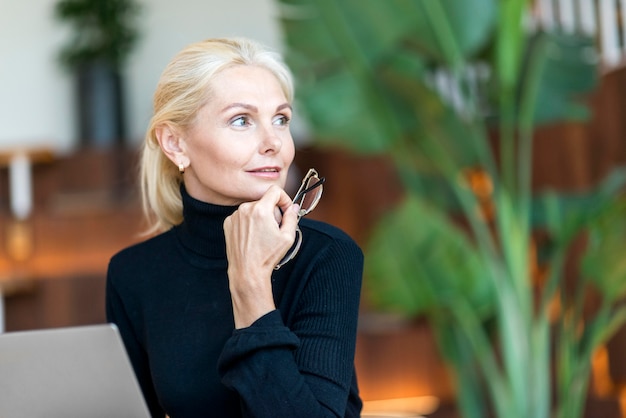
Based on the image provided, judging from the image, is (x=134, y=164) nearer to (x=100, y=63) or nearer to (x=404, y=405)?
(x=100, y=63)

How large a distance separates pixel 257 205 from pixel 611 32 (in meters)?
3.14

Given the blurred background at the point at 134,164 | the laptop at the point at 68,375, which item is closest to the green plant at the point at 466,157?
the blurred background at the point at 134,164

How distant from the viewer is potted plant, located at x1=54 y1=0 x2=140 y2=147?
5.35 metres

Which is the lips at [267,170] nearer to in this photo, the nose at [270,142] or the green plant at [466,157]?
the nose at [270,142]

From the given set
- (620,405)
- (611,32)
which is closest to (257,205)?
(620,405)

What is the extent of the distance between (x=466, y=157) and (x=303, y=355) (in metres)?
2.11

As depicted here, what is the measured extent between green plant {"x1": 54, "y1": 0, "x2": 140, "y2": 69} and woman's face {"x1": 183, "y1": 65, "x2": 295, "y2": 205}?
4.20 metres

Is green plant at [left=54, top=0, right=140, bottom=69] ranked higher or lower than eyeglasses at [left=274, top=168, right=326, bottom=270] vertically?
higher

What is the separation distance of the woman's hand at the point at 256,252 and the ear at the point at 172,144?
20 cm

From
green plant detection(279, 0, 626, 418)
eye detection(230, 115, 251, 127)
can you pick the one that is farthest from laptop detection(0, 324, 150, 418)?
green plant detection(279, 0, 626, 418)

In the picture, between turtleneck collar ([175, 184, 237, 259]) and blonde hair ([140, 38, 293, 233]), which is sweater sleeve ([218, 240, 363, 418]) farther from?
blonde hair ([140, 38, 293, 233])

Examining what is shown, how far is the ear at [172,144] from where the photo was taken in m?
1.40

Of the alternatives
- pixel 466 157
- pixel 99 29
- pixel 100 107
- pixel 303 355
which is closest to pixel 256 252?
pixel 303 355

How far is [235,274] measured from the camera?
1.22 m
